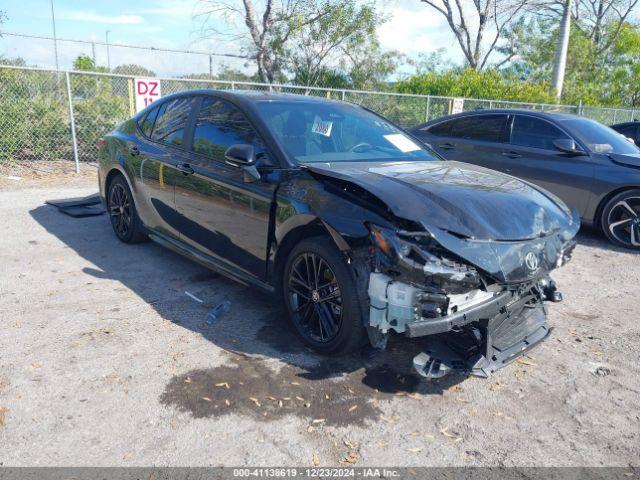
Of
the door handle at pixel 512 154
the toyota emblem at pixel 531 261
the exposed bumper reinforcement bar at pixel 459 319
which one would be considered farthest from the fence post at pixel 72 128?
the toyota emblem at pixel 531 261

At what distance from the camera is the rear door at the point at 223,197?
3906 millimetres

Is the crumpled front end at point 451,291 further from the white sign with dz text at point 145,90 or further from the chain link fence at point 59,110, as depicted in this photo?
the white sign with dz text at point 145,90

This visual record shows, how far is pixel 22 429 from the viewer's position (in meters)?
2.77

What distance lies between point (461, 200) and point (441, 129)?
540 cm

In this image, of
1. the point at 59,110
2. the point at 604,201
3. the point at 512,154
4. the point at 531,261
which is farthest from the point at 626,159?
the point at 59,110

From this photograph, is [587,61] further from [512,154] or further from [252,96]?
[252,96]

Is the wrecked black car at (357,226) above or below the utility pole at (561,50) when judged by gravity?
below

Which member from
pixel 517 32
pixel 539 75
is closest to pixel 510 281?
pixel 539 75

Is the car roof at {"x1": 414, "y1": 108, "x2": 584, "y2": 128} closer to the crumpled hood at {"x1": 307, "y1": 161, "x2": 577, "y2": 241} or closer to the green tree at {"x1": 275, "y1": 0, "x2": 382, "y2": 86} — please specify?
the crumpled hood at {"x1": 307, "y1": 161, "x2": 577, "y2": 241}

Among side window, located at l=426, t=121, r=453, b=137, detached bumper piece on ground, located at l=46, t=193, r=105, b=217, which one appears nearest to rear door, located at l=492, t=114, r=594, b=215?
side window, located at l=426, t=121, r=453, b=137

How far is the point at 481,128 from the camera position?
26.1 ft

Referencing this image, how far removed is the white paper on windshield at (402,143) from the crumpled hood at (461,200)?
0.58 meters

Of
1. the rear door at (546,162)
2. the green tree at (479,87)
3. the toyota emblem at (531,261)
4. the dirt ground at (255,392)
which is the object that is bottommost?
the dirt ground at (255,392)

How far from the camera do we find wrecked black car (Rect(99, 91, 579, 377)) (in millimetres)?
2975
